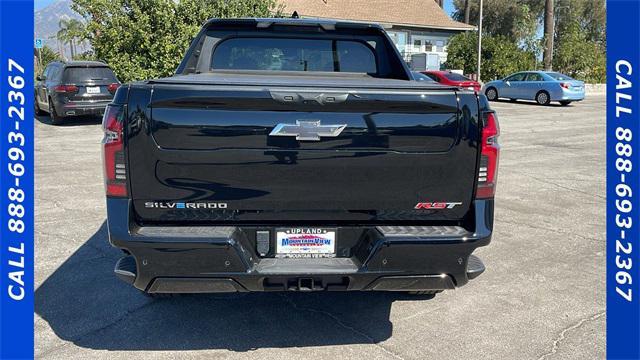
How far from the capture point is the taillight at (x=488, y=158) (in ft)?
10.0

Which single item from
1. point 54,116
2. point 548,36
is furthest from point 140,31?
point 548,36

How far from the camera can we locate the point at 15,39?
123 inches

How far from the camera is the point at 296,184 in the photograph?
9.80 ft

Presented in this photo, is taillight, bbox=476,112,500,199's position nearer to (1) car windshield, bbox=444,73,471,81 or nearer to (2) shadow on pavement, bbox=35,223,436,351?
(2) shadow on pavement, bbox=35,223,436,351

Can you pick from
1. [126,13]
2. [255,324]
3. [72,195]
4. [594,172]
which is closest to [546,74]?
[594,172]

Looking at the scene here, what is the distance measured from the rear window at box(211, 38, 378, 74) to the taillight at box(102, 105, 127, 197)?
202 centimetres

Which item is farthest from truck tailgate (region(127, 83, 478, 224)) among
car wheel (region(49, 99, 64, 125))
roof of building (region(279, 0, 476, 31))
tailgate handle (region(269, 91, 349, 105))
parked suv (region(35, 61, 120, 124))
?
roof of building (region(279, 0, 476, 31))

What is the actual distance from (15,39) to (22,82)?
25 cm

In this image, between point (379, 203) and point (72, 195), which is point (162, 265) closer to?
point (379, 203)

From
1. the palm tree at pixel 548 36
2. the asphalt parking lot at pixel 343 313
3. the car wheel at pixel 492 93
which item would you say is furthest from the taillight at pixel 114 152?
the palm tree at pixel 548 36

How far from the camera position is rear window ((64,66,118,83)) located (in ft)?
48.0

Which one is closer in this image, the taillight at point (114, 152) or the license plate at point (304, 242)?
the taillight at point (114, 152)

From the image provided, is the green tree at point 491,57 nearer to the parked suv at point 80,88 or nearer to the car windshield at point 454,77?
the car windshield at point 454,77

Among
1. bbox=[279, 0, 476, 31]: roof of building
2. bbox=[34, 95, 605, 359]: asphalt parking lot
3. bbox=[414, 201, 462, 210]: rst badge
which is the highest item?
bbox=[279, 0, 476, 31]: roof of building
